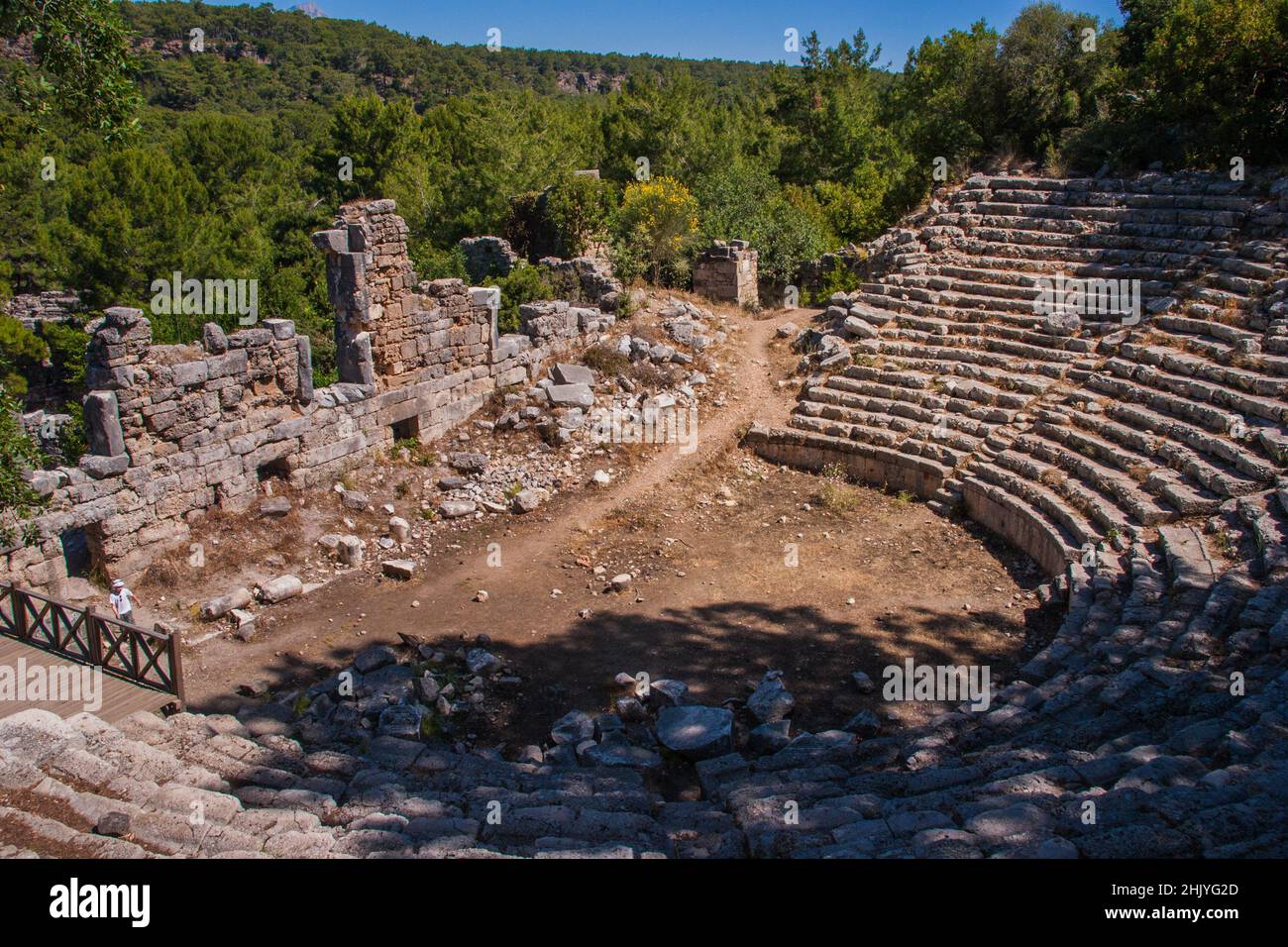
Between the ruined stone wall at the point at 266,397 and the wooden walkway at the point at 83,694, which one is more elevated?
the ruined stone wall at the point at 266,397

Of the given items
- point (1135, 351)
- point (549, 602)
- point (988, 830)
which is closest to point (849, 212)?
point (1135, 351)

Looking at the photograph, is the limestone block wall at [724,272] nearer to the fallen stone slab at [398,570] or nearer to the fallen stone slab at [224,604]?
the fallen stone slab at [398,570]

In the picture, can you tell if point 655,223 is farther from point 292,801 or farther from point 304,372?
point 292,801

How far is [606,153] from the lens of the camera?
106ft

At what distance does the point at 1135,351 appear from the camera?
558 inches

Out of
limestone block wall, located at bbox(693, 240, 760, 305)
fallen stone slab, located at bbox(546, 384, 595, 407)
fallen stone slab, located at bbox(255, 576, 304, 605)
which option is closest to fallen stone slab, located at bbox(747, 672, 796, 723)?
fallen stone slab, located at bbox(255, 576, 304, 605)

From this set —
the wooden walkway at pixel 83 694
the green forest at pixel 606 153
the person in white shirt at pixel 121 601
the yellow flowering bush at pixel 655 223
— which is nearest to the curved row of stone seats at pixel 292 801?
the wooden walkway at pixel 83 694

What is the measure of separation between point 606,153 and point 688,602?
24.3m

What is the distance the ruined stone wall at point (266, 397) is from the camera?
35.4ft

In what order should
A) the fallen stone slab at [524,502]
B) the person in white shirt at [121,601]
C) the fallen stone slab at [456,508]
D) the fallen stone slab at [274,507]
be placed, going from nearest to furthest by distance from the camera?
the person in white shirt at [121,601] < the fallen stone slab at [274,507] < the fallen stone slab at [456,508] < the fallen stone slab at [524,502]

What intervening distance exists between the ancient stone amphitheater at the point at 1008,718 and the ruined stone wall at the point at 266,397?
3843 mm

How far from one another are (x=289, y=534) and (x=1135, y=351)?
11913 millimetres

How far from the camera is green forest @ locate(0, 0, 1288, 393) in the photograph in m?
17.0

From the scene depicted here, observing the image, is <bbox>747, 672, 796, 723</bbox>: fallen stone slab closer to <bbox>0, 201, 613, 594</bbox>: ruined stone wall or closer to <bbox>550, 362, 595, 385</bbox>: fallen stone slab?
<bbox>0, 201, 613, 594</bbox>: ruined stone wall
